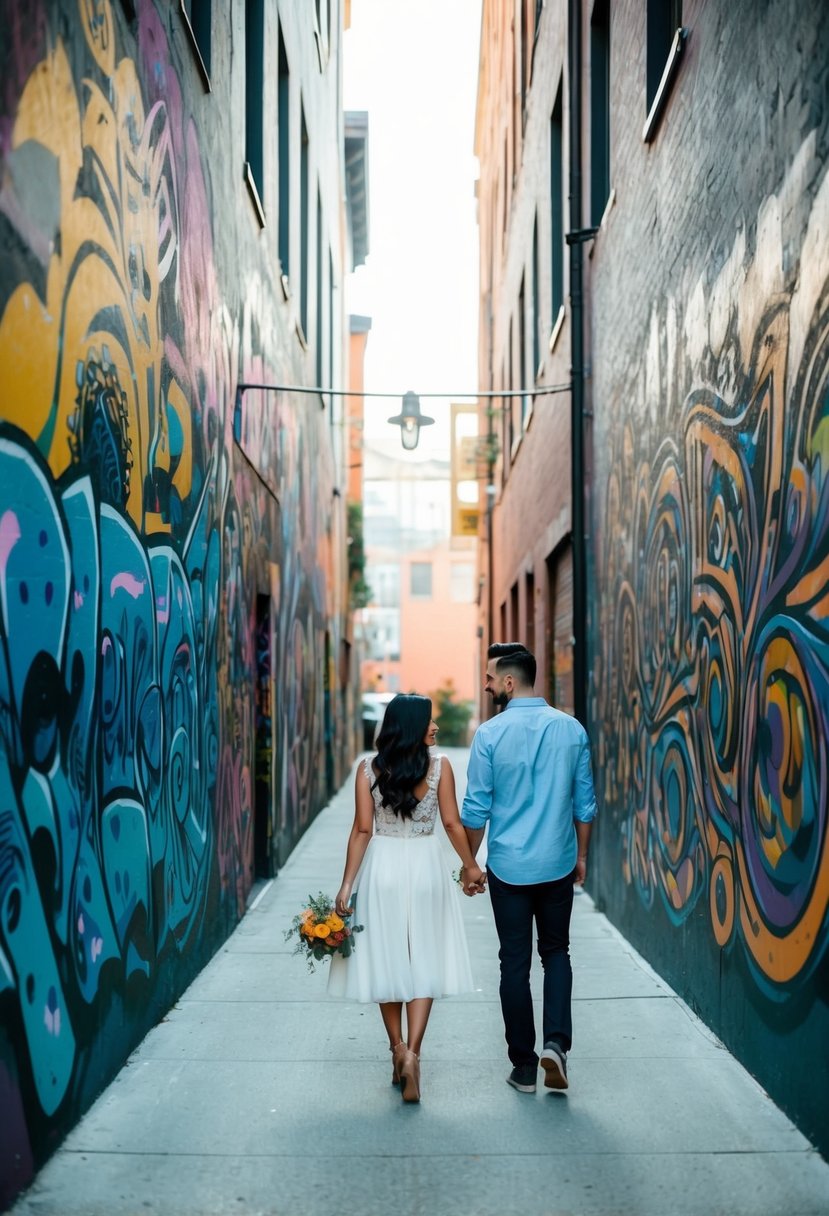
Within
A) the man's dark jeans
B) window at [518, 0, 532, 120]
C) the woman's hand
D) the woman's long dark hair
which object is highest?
window at [518, 0, 532, 120]

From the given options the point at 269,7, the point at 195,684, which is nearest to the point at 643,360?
the point at 195,684

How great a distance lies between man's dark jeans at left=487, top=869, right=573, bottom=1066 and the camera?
5.10 meters

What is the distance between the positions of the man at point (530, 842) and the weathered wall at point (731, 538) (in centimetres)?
71

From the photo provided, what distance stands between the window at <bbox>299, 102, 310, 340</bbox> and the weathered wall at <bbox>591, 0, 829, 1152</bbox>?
5.87 metres

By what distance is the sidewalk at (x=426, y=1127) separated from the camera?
397cm

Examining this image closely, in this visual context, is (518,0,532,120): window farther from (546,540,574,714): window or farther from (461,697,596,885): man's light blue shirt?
(461,697,596,885): man's light blue shirt

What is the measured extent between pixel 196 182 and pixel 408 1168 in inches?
200

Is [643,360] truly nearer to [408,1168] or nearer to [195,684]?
[195,684]

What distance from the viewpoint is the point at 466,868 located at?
508 cm

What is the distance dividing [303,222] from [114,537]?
10290 millimetres

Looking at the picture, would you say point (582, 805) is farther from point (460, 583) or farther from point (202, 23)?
point (460, 583)

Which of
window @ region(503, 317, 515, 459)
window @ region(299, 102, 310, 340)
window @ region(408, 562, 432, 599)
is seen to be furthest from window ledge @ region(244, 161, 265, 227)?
window @ region(408, 562, 432, 599)

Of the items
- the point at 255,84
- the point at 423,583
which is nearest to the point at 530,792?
the point at 255,84

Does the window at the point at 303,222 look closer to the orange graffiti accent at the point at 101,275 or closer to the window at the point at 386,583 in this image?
the orange graffiti accent at the point at 101,275
